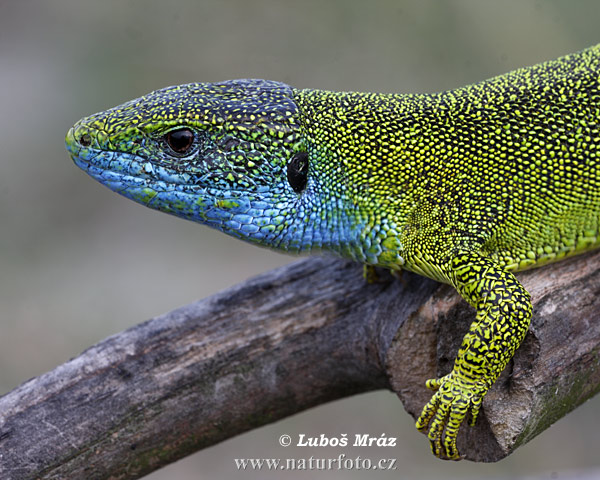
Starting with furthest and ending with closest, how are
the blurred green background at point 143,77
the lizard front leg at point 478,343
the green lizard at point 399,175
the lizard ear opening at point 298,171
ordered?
the blurred green background at point 143,77
the lizard ear opening at point 298,171
the green lizard at point 399,175
the lizard front leg at point 478,343

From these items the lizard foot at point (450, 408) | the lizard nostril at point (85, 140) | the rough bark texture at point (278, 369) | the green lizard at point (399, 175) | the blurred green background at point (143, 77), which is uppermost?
the blurred green background at point (143, 77)

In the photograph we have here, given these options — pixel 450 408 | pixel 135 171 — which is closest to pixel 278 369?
pixel 450 408

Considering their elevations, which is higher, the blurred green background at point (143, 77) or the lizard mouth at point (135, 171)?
the blurred green background at point (143, 77)

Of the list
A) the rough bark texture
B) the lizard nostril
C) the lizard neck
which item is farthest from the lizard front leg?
the lizard nostril

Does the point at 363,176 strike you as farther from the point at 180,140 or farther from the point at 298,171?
the point at 180,140

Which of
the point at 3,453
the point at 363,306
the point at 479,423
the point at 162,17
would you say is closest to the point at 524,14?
the point at 162,17

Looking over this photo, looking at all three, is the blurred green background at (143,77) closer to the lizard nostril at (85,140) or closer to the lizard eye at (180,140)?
the lizard nostril at (85,140)

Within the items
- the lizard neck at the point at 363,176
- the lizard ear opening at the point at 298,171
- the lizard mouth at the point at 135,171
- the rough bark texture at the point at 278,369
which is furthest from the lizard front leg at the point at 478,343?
the lizard mouth at the point at 135,171

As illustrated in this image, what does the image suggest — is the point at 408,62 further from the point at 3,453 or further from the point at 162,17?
the point at 3,453

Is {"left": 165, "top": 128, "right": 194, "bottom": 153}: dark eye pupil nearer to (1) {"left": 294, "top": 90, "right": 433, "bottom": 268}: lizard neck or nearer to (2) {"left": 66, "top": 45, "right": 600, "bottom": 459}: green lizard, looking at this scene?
(2) {"left": 66, "top": 45, "right": 600, "bottom": 459}: green lizard
